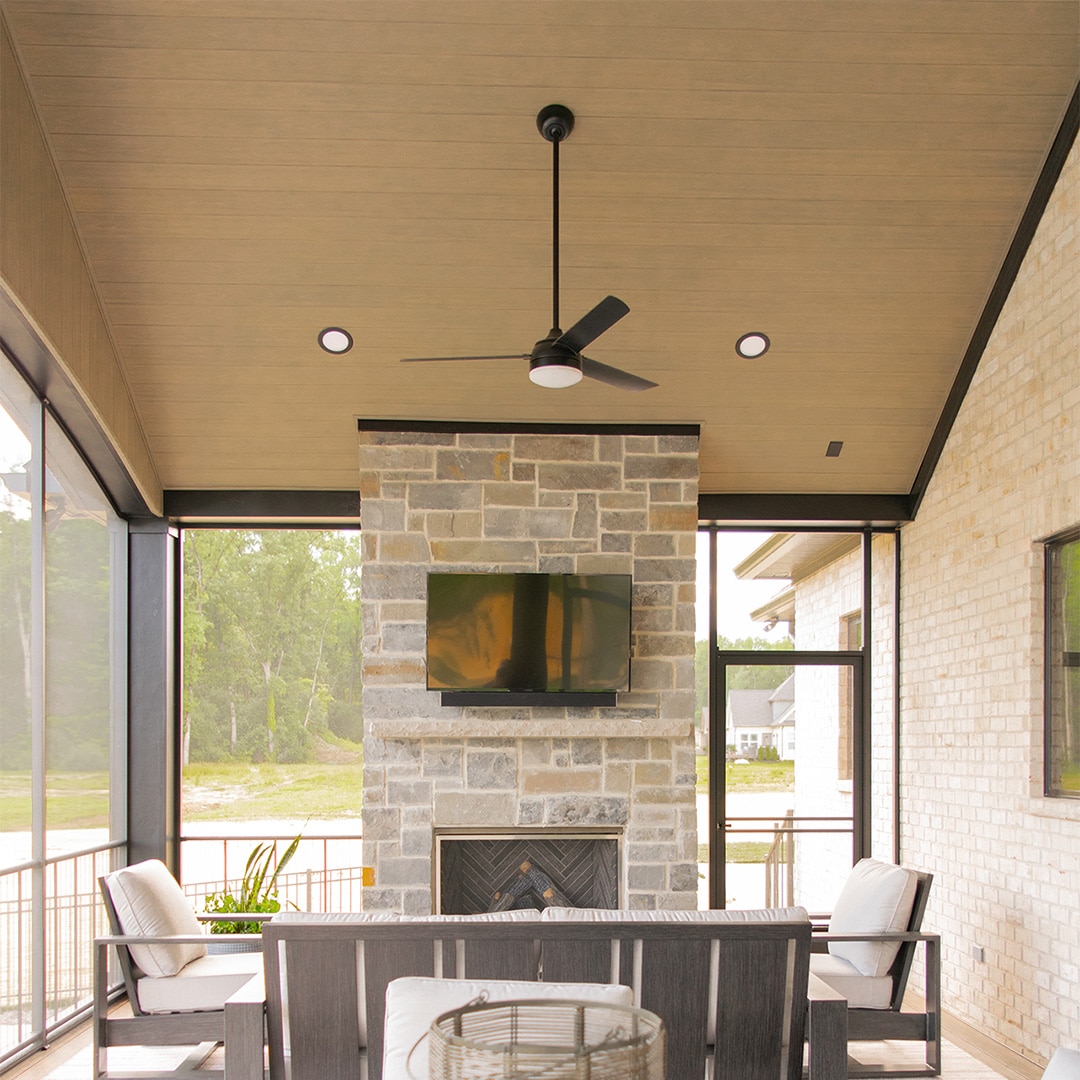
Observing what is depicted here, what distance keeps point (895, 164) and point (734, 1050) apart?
3664mm

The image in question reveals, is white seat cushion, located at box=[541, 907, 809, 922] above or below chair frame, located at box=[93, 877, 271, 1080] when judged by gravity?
above

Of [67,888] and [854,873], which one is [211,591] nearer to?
[67,888]

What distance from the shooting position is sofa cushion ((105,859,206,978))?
4.56 metres

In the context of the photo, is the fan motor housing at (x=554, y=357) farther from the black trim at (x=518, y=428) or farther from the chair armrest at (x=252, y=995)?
the chair armrest at (x=252, y=995)

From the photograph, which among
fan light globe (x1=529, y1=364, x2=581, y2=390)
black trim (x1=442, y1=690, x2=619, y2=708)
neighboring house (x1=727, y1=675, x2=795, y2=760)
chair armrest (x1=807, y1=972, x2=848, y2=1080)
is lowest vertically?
chair armrest (x1=807, y1=972, x2=848, y2=1080)

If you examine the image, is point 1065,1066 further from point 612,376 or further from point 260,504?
point 260,504

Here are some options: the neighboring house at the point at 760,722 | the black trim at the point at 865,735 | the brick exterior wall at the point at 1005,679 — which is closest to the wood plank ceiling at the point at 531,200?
the brick exterior wall at the point at 1005,679

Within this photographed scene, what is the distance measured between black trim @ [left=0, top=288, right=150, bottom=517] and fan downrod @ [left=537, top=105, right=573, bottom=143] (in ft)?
7.41

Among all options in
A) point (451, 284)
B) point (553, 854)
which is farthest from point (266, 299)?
point (553, 854)

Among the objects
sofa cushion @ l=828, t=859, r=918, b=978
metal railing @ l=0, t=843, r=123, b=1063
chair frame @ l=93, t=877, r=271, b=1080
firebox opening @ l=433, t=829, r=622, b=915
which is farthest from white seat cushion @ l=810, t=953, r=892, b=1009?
metal railing @ l=0, t=843, r=123, b=1063

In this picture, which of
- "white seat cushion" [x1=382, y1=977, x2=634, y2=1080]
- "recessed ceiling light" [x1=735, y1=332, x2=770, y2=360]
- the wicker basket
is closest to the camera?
the wicker basket

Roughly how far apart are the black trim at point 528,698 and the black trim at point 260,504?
1.42 metres

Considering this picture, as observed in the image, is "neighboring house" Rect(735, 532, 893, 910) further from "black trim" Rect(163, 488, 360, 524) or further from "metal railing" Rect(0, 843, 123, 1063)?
"metal railing" Rect(0, 843, 123, 1063)

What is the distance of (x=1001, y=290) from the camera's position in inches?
212
